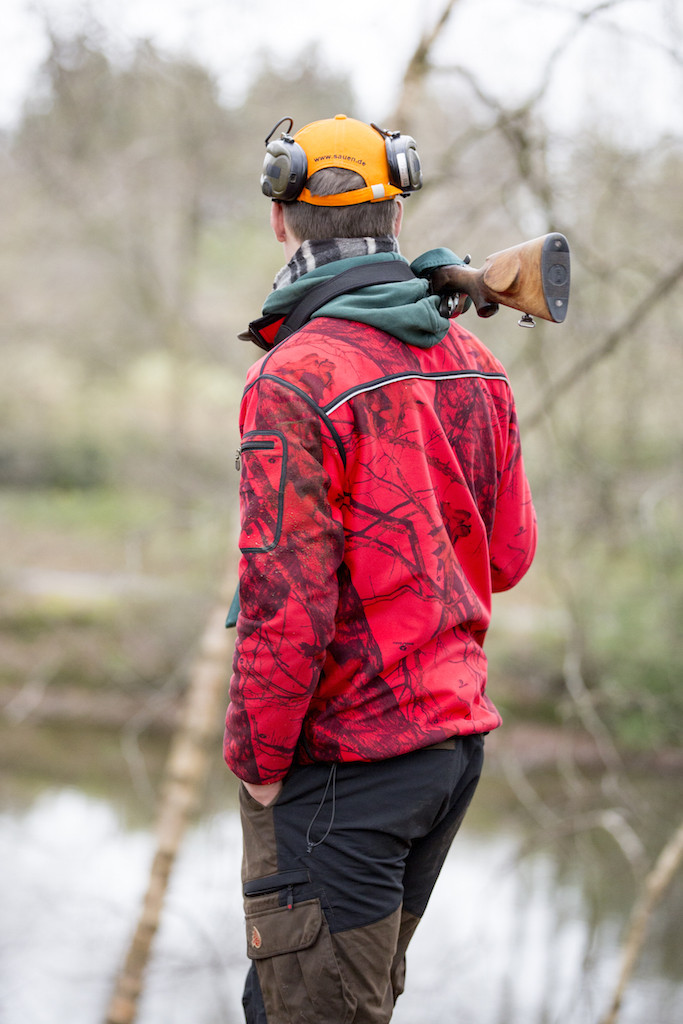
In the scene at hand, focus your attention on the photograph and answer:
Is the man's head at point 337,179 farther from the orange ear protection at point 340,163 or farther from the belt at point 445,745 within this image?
the belt at point 445,745

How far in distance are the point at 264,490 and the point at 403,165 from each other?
54 centimetres

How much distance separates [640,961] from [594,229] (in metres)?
4.90

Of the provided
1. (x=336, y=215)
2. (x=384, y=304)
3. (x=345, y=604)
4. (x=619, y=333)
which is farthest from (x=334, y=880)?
(x=619, y=333)

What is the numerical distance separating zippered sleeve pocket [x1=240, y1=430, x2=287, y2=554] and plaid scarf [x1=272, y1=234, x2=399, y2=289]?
285 mm

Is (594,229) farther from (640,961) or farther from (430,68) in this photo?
(640,961)

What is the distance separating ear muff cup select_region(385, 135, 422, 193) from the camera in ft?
4.72

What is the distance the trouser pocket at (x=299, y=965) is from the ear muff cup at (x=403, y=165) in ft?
3.47

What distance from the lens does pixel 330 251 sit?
4.74 feet

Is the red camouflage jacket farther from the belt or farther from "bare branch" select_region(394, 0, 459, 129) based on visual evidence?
"bare branch" select_region(394, 0, 459, 129)

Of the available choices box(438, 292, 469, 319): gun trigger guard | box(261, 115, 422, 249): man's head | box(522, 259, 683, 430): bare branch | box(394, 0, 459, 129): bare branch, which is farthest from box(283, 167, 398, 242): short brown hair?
box(394, 0, 459, 129): bare branch

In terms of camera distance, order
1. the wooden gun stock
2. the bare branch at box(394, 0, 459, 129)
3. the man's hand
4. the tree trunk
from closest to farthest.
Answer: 1. the wooden gun stock
2. the man's hand
3. the bare branch at box(394, 0, 459, 129)
4. the tree trunk

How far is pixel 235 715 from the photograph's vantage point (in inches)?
53.5

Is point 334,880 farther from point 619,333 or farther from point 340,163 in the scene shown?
point 619,333

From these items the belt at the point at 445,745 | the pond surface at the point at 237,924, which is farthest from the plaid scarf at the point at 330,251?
the pond surface at the point at 237,924
